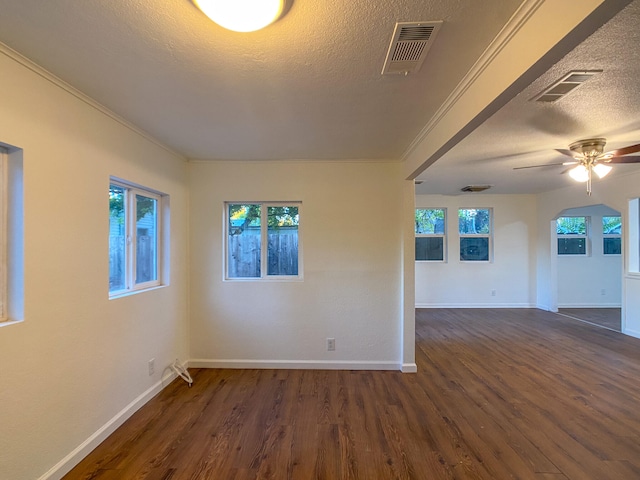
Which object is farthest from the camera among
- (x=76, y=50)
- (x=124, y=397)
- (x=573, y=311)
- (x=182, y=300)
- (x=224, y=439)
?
(x=573, y=311)

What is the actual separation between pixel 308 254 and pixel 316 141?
1.28 metres

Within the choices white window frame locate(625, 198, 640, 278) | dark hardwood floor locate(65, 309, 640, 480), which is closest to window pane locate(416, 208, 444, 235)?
white window frame locate(625, 198, 640, 278)

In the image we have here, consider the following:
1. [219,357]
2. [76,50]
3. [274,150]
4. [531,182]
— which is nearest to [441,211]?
[531,182]

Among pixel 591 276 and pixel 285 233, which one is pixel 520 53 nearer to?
pixel 285 233

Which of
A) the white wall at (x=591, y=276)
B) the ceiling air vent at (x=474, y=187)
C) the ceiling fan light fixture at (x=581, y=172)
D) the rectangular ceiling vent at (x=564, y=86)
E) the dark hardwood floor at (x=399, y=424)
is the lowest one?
the dark hardwood floor at (x=399, y=424)

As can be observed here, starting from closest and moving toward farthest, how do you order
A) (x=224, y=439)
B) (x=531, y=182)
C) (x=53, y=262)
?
1. (x=53, y=262)
2. (x=224, y=439)
3. (x=531, y=182)

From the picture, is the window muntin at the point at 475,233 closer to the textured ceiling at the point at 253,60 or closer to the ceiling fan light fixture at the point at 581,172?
the ceiling fan light fixture at the point at 581,172

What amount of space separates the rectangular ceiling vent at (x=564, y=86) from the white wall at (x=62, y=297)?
10.1 ft

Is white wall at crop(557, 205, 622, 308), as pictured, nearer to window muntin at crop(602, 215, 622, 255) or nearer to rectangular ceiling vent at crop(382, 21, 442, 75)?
window muntin at crop(602, 215, 622, 255)

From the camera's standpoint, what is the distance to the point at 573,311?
6211mm

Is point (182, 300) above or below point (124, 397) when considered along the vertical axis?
above

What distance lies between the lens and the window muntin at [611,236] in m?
6.55

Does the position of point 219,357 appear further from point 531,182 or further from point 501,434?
point 531,182

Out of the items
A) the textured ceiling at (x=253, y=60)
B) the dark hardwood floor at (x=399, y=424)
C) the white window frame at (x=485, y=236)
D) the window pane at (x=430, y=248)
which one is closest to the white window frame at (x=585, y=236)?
the white window frame at (x=485, y=236)
